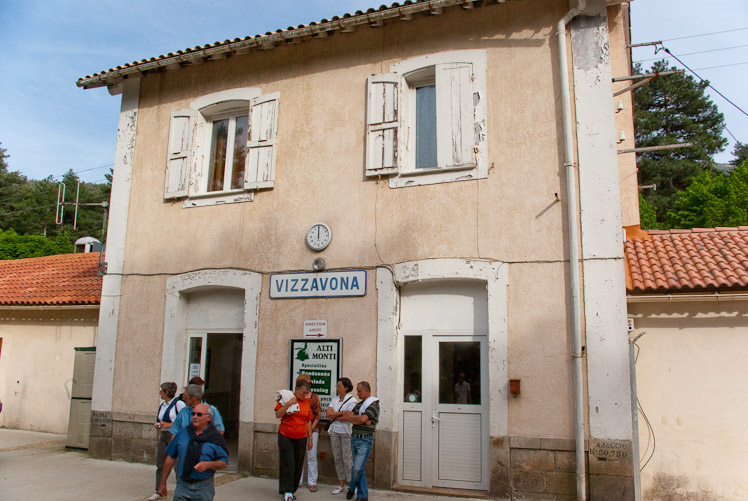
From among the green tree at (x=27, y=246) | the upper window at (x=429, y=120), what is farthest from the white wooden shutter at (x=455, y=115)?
the green tree at (x=27, y=246)

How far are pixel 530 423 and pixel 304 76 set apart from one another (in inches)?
235

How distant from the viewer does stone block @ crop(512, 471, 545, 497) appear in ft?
23.0

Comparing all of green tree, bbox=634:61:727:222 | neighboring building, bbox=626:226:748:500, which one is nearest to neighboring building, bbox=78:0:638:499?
neighboring building, bbox=626:226:748:500

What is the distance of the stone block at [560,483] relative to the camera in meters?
6.88

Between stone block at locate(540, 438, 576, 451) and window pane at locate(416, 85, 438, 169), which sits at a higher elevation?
window pane at locate(416, 85, 438, 169)

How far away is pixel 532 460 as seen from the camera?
7082mm

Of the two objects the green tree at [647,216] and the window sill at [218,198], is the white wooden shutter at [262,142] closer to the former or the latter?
the window sill at [218,198]

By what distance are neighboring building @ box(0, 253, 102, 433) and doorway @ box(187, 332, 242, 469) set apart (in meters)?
3.28

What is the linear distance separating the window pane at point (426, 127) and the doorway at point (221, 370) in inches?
161

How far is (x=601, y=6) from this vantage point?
7758 millimetres

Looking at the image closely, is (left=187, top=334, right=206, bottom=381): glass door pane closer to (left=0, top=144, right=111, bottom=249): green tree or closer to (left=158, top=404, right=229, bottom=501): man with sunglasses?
(left=158, top=404, right=229, bottom=501): man with sunglasses

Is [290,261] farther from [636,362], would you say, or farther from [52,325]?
[52,325]

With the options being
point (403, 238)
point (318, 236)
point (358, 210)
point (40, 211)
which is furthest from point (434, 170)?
point (40, 211)

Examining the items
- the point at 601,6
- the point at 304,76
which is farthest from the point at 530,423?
the point at 304,76
